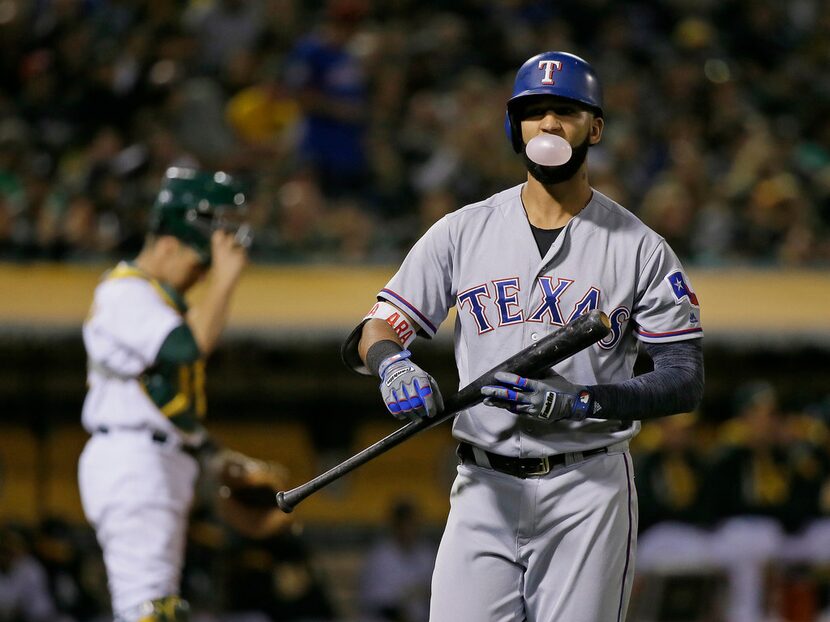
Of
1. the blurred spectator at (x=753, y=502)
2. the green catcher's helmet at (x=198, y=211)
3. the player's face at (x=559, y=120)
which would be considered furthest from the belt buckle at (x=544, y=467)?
the blurred spectator at (x=753, y=502)

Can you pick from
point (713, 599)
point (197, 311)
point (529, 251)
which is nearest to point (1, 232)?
point (197, 311)

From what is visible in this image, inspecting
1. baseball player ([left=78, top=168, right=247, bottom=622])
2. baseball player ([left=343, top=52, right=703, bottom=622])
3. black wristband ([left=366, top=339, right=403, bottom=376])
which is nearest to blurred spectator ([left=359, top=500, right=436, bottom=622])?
→ baseball player ([left=78, top=168, right=247, bottom=622])

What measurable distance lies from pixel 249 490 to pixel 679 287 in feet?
7.24

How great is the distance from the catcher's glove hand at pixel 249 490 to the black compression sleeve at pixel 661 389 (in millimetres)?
1968

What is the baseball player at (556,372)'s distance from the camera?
3.30m

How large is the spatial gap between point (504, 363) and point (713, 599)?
17.1 ft

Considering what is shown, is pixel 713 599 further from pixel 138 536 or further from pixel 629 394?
pixel 629 394

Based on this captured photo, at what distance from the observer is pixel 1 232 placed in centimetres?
762

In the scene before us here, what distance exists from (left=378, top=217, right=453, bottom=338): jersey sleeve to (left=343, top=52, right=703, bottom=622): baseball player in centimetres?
7

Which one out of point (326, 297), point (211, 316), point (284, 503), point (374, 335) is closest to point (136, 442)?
point (211, 316)

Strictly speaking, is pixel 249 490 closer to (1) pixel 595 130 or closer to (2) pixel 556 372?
(2) pixel 556 372

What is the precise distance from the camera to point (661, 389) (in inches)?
127

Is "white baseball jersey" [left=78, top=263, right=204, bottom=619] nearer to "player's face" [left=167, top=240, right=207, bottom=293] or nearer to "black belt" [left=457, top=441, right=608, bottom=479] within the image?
"player's face" [left=167, top=240, right=207, bottom=293]

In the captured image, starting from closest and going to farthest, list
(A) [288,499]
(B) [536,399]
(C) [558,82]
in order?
(B) [536,399] < (C) [558,82] < (A) [288,499]
